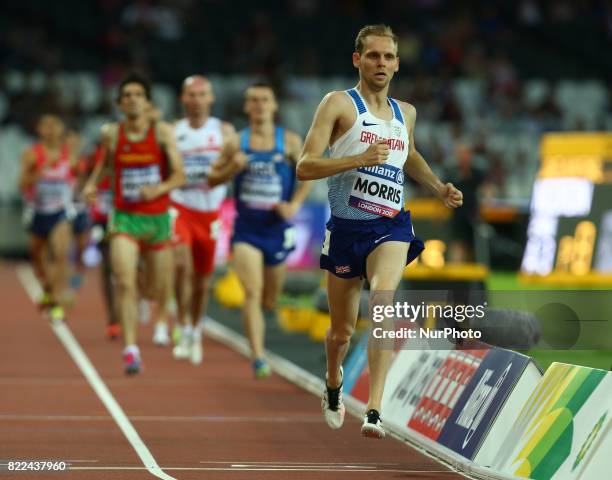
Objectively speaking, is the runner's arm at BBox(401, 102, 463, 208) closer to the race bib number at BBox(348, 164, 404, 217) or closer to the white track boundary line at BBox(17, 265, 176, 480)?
the race bib number at BBox(348, 164, 404, 217)

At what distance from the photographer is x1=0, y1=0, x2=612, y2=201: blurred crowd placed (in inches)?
1224

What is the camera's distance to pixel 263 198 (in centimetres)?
1302

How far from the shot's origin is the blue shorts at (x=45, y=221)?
18969 mm

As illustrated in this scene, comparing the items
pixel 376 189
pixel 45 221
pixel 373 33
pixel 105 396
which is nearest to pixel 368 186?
pixel 376 189

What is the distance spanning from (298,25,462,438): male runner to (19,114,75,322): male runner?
1029cm

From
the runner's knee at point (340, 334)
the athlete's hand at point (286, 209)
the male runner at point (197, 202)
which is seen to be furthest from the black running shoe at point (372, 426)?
the male runner at point (197, 202)

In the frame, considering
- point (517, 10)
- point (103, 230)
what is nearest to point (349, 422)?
point (103, 230)

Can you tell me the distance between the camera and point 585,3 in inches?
1483

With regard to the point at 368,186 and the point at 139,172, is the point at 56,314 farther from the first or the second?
the point at 368,186

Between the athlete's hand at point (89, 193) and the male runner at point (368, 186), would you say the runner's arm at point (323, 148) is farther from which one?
the athlete's hand at point (89, 193)

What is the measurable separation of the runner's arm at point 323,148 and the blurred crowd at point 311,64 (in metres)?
21.3

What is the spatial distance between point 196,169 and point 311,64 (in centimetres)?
1894

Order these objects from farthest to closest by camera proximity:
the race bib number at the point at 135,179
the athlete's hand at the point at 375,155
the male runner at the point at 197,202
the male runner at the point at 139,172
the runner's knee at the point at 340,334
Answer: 1. the male runner at the point at 197,202
2. the race bib number at the point at 135,179
3. the male runner at the point at 139,172
4. the runner's knee at the point at 340,334
5. the athlete's hand at the point at 375,155

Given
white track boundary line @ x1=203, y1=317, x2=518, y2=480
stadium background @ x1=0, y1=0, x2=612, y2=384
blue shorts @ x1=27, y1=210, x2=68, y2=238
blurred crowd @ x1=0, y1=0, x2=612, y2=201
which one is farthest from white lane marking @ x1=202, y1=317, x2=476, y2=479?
blurred crowd @ x1=0, y1=0, x2=612, y2=201
